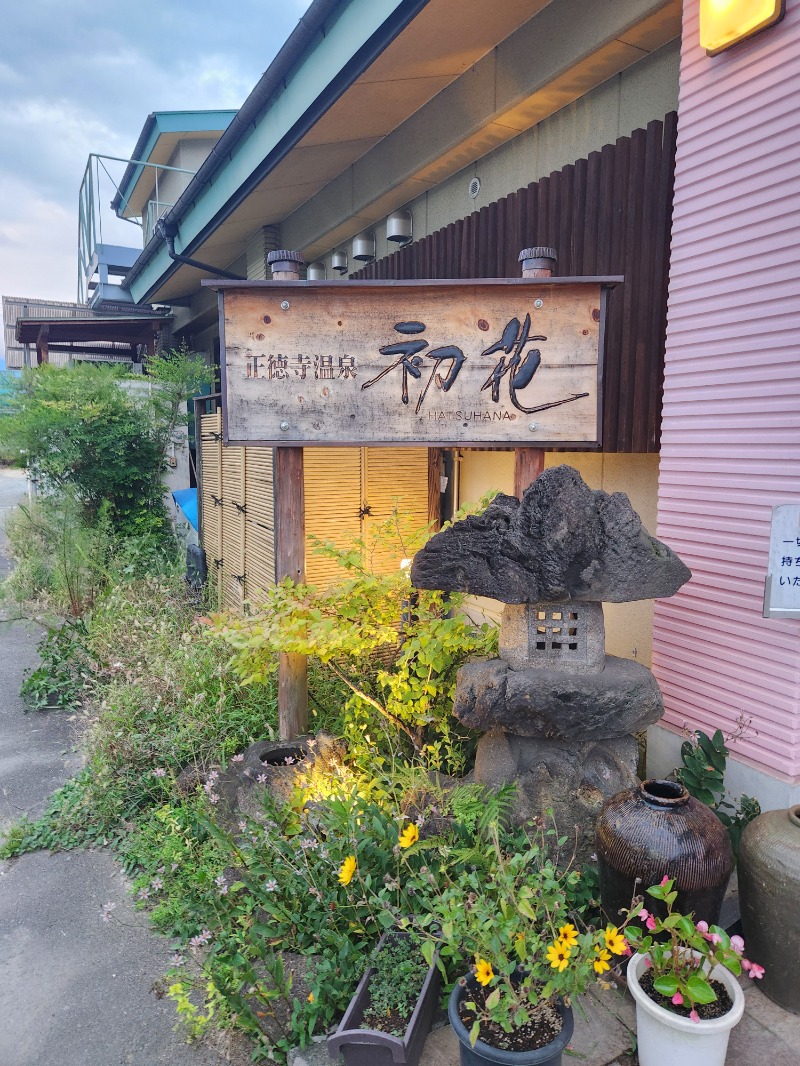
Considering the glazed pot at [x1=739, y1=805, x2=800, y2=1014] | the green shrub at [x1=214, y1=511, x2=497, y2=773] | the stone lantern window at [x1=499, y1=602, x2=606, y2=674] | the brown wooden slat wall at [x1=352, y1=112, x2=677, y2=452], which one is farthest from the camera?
the brown wooden slat wall at [x1=352, y1=112, x2=677, y2=452]

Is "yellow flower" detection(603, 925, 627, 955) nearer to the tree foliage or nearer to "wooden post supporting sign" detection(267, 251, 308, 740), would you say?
"wooden post supporting sign" detection(267, 251, 308, 740)

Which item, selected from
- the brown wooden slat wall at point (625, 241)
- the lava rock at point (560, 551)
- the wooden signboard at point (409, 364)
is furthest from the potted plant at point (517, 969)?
the brown wooden slat wall at point (625, 241)

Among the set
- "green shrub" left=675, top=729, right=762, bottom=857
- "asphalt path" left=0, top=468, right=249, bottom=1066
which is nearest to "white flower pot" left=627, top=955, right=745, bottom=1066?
"green shrub" left=675, top=729, right=762, bottom=857

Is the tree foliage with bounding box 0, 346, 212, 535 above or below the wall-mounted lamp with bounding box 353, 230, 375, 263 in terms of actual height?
below

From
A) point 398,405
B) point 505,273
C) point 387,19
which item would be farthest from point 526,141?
point 398,405

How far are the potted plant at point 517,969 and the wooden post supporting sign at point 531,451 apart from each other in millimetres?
2215

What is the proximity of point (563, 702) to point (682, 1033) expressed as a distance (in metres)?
1.30

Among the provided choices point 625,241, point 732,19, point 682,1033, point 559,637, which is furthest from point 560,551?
point 732,19

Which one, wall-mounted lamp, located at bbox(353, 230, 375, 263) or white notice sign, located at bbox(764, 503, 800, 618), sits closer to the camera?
white notice sign, located at bbox(764, 503, 800, 618)

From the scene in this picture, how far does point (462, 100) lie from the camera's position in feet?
19.5

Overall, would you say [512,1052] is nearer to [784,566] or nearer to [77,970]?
[784,566]

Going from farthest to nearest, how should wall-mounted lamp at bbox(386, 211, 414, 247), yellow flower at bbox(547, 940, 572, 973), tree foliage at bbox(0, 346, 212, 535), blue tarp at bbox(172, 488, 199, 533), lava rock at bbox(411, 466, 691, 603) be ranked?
blue tarp at bbox(172, 488, 199, 533), tree foliage at bbox(0, 346, 212, 535), wall-mounted lamp at bbox(386, 211, 414, 247), lava rock at bbox(411, 466, 691, 603), yellow flower at bbox(547, 940, 572, 973)

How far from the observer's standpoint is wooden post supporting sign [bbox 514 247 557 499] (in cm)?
396

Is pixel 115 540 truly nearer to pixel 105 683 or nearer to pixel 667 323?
Answer: pixel 105 683
